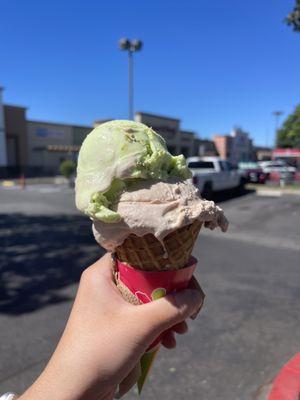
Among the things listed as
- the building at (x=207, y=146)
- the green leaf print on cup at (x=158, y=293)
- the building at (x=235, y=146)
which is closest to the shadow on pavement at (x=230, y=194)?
the green leaf print on cup at (x=158, y=293)

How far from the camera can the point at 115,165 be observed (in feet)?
5.54

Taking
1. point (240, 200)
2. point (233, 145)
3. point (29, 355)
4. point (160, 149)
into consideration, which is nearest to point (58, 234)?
point (29, 355)

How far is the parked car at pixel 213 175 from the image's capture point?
54.3ft

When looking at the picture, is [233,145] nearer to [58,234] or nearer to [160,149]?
[58,234]

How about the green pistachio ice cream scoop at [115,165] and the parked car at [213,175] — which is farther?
the parked car at [213,175]

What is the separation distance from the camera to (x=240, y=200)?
17562mm

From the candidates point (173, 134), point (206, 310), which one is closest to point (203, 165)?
point (206, 310)

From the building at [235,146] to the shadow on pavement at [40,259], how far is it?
49.0 meters

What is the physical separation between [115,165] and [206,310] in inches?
156

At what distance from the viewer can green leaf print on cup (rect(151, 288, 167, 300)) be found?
1662 mm

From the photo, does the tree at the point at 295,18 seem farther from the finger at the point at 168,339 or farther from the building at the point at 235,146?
the building at the point at 235,146

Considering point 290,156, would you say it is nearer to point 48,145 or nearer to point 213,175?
point 48,145

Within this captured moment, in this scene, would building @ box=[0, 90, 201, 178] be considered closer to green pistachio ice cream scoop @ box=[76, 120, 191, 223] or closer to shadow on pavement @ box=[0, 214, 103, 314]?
shadow on pavement @ box=[0, 214, 103, 314]

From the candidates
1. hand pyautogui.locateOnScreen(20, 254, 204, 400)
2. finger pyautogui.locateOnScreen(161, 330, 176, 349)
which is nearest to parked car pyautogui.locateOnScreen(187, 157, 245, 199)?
finger pyautogui.locateOnScreen(161, 330, 176, 349)
